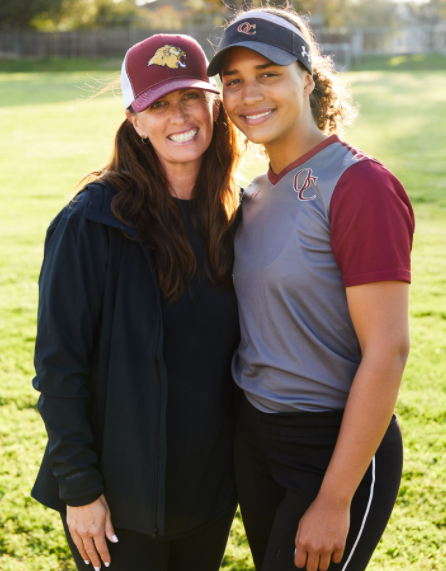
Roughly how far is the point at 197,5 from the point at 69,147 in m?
41.6

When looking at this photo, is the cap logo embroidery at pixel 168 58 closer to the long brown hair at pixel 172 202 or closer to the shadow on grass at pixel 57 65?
the long brown hair at pixel 172 202

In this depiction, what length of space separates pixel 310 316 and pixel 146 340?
543 millimetres

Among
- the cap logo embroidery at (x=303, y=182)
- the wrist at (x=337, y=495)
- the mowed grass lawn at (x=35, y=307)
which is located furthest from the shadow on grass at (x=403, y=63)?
the wrist at (x=337, y=495)

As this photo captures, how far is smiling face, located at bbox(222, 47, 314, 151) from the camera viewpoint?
87.3 inches

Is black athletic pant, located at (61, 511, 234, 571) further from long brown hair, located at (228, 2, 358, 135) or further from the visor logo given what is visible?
the visor logo

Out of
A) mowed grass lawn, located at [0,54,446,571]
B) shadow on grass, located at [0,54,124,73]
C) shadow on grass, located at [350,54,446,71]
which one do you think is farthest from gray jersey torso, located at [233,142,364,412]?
shadow on grass, located at [350,54,446,71]

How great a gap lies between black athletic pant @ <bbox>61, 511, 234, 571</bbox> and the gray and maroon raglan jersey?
1.96ft

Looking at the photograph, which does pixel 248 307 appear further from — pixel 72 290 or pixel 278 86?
pixel 278 86

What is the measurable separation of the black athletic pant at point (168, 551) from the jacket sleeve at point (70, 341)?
0.79ft

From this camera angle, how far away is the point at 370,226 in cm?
183

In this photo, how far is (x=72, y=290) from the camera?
6.59 ft

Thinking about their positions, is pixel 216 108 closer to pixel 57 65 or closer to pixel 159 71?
pixel 159 71

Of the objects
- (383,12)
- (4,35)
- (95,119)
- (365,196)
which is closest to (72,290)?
(365,196)

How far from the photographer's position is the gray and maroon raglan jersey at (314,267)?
185 centimetres
